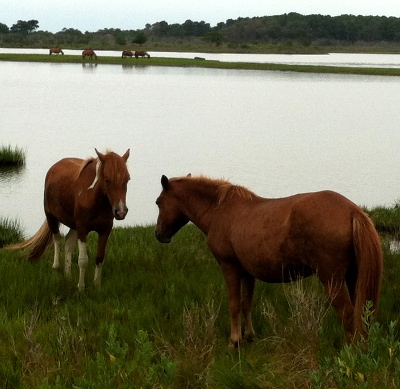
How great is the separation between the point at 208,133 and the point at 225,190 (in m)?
19.4

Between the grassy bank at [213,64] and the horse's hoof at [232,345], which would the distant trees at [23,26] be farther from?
the horse's hoof at [232,345]

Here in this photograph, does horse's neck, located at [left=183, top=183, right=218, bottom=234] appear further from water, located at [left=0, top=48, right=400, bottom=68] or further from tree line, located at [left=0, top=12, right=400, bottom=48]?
tree line, located at [left=0, top=12, right=400, bottom=48]

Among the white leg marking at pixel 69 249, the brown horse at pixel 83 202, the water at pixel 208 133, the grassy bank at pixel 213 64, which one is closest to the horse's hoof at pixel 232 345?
the brown horse at pixel 83 202

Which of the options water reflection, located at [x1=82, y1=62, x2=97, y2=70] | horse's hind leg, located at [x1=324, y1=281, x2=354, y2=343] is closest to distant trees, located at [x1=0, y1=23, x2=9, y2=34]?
water reflection, located at [x1=82, y1=62, x2=97, y2=70]

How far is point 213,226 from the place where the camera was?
20.3 ft

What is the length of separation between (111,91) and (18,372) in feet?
114

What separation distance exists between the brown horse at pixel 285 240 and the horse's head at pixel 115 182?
694 mm

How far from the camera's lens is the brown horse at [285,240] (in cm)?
514

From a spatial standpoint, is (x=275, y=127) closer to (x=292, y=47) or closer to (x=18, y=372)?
(x=18, y=372)

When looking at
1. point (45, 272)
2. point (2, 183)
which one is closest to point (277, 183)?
point (2, 183)

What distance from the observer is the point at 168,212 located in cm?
664

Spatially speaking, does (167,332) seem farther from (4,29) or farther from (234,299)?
(4,29)

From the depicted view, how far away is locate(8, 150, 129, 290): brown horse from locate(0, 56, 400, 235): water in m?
4.20

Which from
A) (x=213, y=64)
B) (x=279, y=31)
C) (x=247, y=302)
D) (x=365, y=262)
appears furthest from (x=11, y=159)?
(x=279, y=31)
